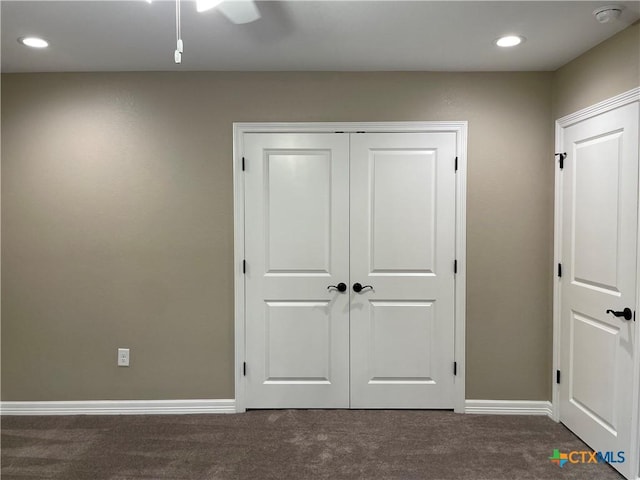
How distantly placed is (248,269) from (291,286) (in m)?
0.34

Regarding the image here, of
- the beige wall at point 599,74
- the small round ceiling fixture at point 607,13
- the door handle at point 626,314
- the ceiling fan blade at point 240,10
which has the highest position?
the ceiling fan blade at point 240,10

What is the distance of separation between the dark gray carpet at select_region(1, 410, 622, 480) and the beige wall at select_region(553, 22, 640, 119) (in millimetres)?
2150

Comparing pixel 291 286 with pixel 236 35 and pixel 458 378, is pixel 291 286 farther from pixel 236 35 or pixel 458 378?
pixel 236 35

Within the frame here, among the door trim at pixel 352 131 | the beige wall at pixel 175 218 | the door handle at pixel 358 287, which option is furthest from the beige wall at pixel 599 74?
the door handle at pixel 358 287

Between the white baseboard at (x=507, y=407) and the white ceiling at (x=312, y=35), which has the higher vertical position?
the white ceiling at (x=312, y=35)

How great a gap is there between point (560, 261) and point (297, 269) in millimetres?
1840

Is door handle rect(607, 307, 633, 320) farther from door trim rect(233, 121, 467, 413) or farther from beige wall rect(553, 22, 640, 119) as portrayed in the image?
beige wall rect(553, 22, 640, 119)

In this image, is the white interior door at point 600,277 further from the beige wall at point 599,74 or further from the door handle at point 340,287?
the door handle at point 340,287

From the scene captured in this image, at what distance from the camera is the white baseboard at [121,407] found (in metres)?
3.24

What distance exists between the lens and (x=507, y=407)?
10.6 ft

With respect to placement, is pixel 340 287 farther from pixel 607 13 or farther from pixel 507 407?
pixel 607 13

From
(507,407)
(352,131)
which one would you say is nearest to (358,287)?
(352,131)

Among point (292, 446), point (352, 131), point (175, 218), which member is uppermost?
point (352, 131)

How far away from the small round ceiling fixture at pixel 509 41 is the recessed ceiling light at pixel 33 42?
2.70m
